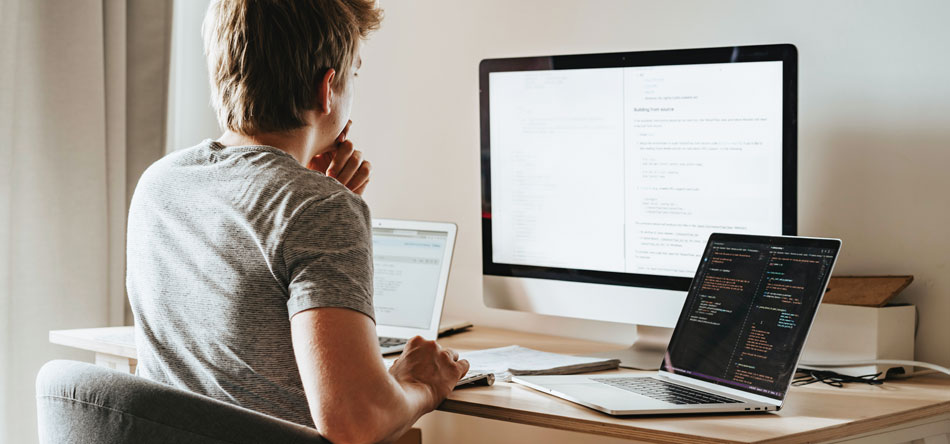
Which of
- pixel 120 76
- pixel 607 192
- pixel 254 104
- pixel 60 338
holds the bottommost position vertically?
pixel 60 338

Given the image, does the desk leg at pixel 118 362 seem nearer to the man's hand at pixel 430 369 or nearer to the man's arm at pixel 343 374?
the man's hand at pixel 430 369

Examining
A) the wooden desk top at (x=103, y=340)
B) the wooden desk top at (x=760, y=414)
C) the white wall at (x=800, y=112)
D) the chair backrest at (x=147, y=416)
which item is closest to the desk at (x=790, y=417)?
the wooden desk top at (x=760, y=414)

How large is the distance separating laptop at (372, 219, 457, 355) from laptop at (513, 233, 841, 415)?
0.41 m

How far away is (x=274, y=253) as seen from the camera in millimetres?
1004

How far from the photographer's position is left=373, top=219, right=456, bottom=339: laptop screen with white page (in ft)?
5.76

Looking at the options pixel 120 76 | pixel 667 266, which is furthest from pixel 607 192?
pixel 120 76

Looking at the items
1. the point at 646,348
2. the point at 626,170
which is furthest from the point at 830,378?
the point at 626,170

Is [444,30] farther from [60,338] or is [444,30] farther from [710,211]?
[60,338]

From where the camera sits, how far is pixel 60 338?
171 centimetres

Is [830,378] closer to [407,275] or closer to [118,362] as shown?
[407,275]

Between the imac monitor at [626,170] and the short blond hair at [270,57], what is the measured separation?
53cm

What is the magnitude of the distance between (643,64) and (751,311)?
45 centimetres

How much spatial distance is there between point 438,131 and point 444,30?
8.9 inches

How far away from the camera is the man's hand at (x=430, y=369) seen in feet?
4.05
